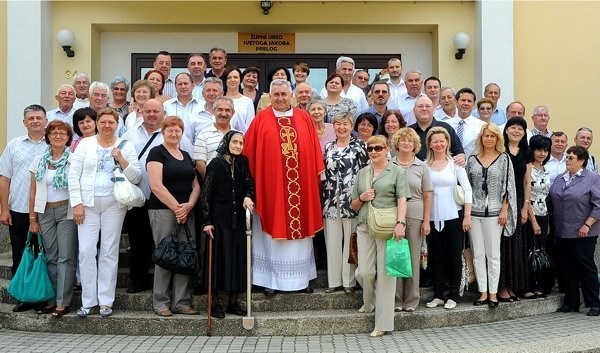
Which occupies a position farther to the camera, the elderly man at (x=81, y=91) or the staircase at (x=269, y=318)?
the elderly man at (x=81, y=91)

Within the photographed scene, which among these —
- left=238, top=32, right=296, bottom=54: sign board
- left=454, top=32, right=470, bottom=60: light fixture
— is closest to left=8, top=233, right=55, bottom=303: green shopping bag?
left=238, top=32, right=296, bottom=54: sign board

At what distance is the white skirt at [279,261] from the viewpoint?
23.1 feet

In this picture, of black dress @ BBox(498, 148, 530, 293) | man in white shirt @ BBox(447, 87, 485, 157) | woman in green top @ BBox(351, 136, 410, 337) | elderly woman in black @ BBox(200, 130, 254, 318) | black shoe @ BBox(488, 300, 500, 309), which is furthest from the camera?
man in white shirt @ BBox(447, 87, 485, 157)

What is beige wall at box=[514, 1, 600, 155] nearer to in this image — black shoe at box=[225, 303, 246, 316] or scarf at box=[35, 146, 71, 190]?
black shoe at box=[225, 303, 246, 316]

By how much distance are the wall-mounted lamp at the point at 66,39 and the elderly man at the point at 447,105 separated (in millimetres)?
6717

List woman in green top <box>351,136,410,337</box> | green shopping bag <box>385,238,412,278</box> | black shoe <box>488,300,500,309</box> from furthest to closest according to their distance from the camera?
1. black shoe <box>488,300,500,309</box>
2. woman in green top <box>351,136,410,337</box>
3. green shopping bag <box>385,238,412,278</box>

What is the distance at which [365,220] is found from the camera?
21.8 ft

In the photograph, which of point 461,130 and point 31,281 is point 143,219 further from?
point 461,130

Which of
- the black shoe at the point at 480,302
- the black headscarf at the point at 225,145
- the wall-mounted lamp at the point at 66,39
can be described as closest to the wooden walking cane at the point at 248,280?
the black headscarf at the point at 225,145

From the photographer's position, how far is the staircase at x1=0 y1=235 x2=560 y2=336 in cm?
657

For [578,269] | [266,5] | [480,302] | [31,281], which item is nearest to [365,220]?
[480,302]

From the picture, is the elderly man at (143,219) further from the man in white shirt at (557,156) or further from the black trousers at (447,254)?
the man in white shirt at (557,156)

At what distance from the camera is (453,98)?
8.45 m

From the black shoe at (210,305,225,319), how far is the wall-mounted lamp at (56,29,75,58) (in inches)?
271
